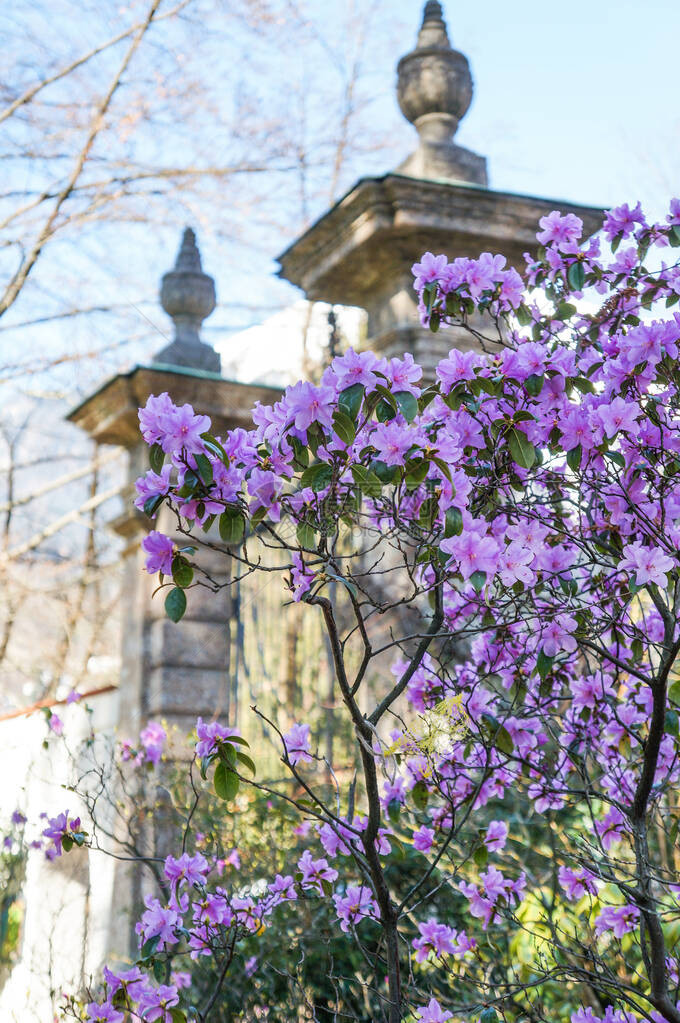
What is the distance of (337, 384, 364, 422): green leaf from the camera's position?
1.51 meters

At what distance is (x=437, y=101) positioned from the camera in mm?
4074

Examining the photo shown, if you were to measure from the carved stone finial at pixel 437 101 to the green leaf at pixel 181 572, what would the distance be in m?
2.84

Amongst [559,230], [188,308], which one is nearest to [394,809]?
[559,230]

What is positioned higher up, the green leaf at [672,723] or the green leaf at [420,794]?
the green leaf at [672,723]

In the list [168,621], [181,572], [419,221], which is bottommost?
[181,572]

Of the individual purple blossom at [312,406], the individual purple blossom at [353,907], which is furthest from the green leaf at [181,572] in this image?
the individual purple blossom at [353,907]

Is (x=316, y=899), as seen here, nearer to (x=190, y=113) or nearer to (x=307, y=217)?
(x=190, y=113)

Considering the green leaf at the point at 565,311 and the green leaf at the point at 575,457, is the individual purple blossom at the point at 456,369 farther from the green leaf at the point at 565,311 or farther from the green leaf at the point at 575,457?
the green leaf at the point at 565,311

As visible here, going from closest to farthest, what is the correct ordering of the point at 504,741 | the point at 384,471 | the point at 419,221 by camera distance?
1. the point at 384,471
2. the point at 504,741
3. the point at 419,221

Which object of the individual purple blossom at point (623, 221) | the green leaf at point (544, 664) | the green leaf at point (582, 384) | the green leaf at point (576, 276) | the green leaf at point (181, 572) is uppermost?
the individual purple blossom at point (623, 221)

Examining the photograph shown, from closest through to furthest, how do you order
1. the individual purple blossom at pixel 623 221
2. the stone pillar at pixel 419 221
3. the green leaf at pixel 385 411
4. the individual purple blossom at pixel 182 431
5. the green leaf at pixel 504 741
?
the individual purple blossom at pixel 182 431 < the green leaf at pixel 385 411 < the green leaf at pixel 504 741 < the individual purple blossom at pixel 623 221 < the stone pillar at pixel 419 221

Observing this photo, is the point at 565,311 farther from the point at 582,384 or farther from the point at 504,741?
the point at 504,741

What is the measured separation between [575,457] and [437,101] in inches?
107

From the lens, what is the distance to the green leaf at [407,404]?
158 cm
